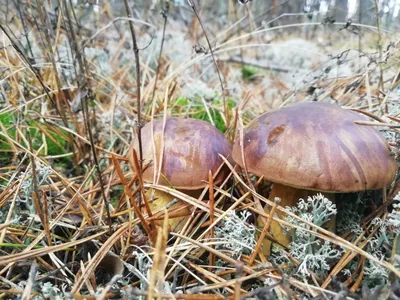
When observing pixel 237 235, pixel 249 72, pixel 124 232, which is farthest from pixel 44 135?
pixel 249 72

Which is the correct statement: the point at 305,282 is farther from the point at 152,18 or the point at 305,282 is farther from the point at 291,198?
the point at 152,18

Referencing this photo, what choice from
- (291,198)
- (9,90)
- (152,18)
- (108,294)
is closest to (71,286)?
(108,294)

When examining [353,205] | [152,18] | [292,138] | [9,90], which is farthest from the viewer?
[152,18]

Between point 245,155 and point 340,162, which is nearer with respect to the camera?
point 340,162

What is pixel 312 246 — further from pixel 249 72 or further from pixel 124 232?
pixel 249 72

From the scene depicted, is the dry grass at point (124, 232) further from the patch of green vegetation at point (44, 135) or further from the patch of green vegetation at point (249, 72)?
the patch of green vegetation at point (249, 72)

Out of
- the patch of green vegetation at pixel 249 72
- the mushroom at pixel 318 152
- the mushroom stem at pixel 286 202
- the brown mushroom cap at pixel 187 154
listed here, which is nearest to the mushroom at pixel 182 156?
the brown mushroom cap at pixel 187 154

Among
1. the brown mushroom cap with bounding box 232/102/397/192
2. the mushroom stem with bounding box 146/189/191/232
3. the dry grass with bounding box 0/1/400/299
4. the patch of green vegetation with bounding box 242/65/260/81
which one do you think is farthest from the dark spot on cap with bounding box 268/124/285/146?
the patch of green vegetation with bounding box 242/65/260/81
